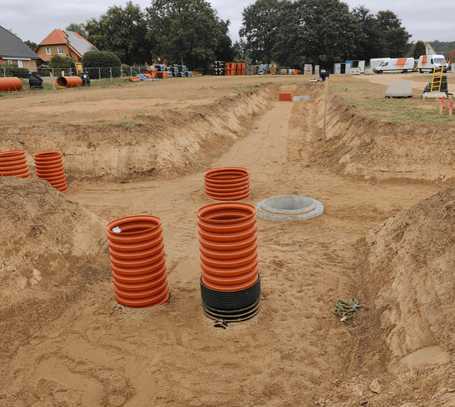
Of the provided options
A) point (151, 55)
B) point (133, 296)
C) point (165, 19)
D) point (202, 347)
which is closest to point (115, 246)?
point (133, 296)

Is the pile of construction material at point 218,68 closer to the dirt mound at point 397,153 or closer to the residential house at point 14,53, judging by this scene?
the residential house at point 14,53

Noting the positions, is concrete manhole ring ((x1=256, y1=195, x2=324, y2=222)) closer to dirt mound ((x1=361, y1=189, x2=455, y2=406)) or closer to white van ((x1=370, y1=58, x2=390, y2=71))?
dirt mound ((x1=361, y1=189, x2=455, y2=406))

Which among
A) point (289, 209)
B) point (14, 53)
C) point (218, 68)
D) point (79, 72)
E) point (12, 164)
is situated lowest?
point (289, 209)

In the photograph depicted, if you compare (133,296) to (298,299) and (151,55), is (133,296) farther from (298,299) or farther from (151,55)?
(151,55)

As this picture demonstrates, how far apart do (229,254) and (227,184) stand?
517 centimetres

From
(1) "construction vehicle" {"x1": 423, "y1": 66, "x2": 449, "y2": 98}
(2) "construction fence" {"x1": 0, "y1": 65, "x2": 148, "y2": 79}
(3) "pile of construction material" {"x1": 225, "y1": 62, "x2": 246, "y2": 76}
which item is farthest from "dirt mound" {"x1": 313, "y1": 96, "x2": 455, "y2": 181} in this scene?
(3) "pile of construction material" {"x1": 225, "y1": 62, "x2": 246, "y2": 76}

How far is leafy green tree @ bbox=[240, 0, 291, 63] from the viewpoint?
74.0 m

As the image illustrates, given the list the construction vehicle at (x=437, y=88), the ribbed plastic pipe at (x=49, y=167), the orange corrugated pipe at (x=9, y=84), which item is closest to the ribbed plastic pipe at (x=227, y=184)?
the ribbed plastic pipe at (x=49, y=167)

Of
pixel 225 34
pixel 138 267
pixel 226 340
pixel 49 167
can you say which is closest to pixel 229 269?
pixel 226 340

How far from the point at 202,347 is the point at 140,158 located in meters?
8.93

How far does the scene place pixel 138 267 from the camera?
18.8 feet

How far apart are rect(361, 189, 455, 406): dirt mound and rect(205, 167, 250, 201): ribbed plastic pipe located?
431 centimetres

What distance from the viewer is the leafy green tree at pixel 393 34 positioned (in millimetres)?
71750

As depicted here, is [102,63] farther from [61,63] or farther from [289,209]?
[289,209]
